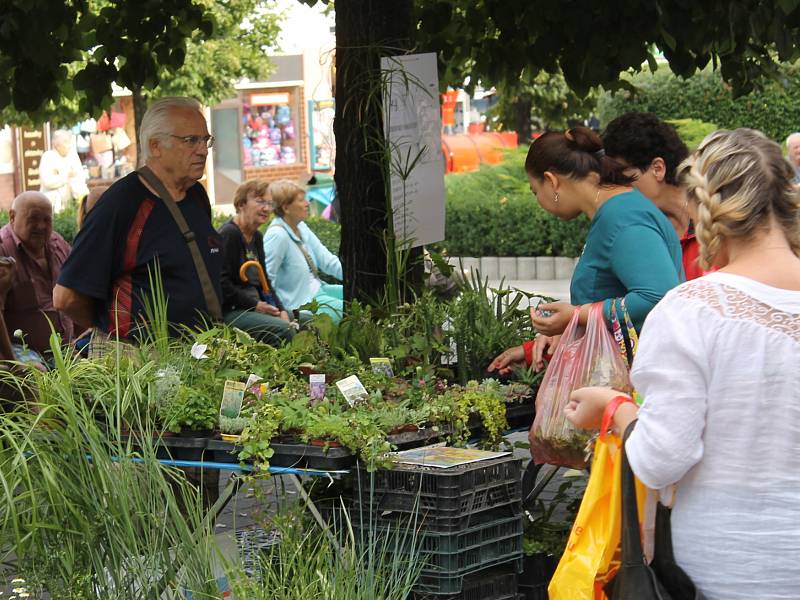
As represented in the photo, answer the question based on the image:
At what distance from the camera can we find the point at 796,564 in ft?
8.31

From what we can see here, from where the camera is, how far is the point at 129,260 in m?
4.71

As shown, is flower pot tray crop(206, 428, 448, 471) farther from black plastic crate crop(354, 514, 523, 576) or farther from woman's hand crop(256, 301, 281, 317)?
woman's hand crop(256, 301, 281, 317)

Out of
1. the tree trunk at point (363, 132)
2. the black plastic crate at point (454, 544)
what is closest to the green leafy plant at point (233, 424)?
the black plastic crate at point (454, 544)

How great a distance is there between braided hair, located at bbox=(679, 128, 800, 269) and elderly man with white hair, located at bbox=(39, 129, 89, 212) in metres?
20.9

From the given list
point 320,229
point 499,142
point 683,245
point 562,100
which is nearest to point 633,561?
point 683,245

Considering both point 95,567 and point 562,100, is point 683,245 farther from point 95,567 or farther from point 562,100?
point 562,100

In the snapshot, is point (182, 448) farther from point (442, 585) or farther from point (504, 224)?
point (504, 224)

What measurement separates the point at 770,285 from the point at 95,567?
200cm

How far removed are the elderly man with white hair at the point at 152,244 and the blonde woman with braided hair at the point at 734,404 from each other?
245cm

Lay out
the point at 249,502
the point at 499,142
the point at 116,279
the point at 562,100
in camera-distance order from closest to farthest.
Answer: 1. the point at 116,279
2. the point at 249,502
3. the point at 562,100
4. the point at 499,142

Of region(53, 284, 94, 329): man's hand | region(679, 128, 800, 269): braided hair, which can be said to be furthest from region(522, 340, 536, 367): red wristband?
region(679, 128, 800, 269): braided hair

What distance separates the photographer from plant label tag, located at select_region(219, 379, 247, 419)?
3984 mm

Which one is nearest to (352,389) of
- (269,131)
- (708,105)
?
(708,105)

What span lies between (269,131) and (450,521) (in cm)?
3297
